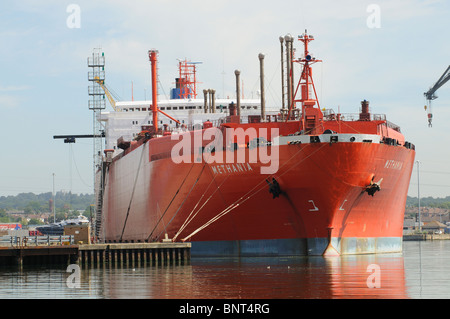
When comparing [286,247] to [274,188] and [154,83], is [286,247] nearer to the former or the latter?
[274,188]

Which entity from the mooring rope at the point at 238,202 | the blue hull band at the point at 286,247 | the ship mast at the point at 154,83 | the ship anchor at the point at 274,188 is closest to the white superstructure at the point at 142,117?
the ship mast at the point at 154,83

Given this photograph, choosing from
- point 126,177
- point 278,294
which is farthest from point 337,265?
point 126,177

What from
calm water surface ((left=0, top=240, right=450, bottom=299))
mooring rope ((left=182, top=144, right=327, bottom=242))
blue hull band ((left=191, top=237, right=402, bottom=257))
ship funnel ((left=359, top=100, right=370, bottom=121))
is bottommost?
calm water surface ((left=0, top=240, right=450, bottom=299))

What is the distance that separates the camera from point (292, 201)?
3638 centimetres

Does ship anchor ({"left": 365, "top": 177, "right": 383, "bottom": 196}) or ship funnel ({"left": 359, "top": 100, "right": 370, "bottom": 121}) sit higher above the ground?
ship funnel ({"left": 359, "top": 100, "right": 370, "bottom": 121})

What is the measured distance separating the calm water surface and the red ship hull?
1.39 metres

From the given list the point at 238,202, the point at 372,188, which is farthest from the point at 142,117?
the point at 372,188

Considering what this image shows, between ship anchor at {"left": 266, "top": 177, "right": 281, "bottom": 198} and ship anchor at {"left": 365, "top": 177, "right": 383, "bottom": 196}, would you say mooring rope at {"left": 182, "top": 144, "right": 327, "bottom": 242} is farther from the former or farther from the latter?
ship anchor at {"left": 365, "top": 177, "right": 383, "bottom": 196}

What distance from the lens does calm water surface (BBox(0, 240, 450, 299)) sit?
23.2m

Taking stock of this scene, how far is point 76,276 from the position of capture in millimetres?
31594

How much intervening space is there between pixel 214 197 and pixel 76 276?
30.3ft

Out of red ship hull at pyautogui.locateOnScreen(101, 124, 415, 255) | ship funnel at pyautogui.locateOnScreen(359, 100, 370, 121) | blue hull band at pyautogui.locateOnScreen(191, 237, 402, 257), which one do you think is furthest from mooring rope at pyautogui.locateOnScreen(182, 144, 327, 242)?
ship funnel at pyautogui.locateOnScreen(359, 100, 370, 121)

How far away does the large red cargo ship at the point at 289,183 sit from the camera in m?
35.9
